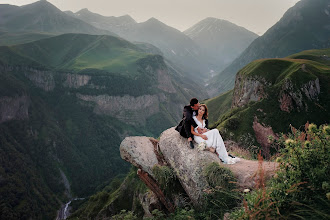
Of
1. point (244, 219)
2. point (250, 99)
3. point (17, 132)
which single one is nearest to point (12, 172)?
point (17, 132)

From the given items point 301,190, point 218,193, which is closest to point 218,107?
point 218,193

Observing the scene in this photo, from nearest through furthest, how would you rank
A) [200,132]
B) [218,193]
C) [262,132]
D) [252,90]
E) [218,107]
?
[218,193] < [200,132] < [262,132] < [252,90] < [218,107]

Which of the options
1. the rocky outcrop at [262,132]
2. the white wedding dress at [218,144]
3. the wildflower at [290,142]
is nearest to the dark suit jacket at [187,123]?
the white wedding dress at [218,144]

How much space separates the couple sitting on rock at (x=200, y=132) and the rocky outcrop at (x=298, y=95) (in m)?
51.1

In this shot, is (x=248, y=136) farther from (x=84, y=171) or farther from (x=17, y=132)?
(x=17, y=132)

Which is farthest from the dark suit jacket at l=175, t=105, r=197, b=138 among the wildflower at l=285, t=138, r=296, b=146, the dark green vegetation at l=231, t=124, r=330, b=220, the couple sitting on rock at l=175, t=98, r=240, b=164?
the wildflower at l=285, t=138, r=296, b=146

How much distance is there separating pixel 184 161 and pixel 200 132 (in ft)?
5.99

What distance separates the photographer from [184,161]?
10359 mm

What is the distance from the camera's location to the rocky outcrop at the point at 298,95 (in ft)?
175

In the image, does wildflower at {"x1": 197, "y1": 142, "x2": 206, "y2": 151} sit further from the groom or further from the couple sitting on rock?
the groom

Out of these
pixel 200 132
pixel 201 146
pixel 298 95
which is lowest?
→ pixel 298 95

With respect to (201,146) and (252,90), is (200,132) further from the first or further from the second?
(252,90)

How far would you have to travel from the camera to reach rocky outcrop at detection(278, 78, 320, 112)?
53.4 m

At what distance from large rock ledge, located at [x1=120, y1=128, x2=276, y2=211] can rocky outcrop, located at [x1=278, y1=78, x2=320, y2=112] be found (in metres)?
50.8
